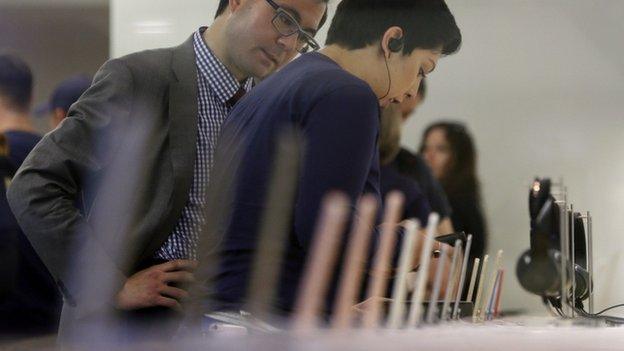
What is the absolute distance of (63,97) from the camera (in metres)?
1.54

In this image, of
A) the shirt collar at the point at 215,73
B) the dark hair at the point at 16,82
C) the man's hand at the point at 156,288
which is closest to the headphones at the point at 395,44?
the shirt collar at the point at 215,73

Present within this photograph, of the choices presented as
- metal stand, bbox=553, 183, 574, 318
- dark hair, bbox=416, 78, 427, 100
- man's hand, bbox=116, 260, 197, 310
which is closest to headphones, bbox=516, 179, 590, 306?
metal stand, bbox=553, 183, 574, 318

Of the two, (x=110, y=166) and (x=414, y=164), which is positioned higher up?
(x=414, y=164)

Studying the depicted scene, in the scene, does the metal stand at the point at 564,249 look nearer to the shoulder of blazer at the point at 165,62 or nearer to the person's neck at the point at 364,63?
the person's neck at the point at 364,63

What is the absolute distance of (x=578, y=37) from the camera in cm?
166

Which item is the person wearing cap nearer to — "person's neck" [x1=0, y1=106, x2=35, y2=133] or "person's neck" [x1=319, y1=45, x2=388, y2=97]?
"person's neck" [x1=0, y1=106, x2=35, y2=133]

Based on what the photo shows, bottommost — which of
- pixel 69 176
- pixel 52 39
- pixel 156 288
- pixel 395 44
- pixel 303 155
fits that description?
pixel 156 288

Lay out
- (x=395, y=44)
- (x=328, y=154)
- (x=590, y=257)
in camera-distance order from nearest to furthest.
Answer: (x=328, y=154) → (x=395, y=44) → (x=590, y=257)

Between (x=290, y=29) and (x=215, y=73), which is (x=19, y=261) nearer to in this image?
(x=215, y=73)

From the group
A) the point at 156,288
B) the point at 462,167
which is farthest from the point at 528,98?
the point at 156,288

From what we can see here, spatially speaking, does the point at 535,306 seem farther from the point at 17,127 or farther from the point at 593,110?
the point at 17,127

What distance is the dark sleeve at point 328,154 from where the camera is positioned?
149 cm

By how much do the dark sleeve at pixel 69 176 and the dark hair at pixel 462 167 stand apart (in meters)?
0.56

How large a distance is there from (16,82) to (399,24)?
2.15 ft
